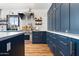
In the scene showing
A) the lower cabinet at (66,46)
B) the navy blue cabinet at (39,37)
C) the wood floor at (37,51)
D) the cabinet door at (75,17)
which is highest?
the cabinet door at (75,17)

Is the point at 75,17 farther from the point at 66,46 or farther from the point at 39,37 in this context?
the point at 39,37

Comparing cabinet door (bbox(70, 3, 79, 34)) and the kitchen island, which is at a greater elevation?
cabinet door (bbox(70, 3, 79, 34))

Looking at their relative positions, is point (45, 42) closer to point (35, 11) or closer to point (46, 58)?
point (35, 11)

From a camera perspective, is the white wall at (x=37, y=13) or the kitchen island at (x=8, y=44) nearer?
the kitchen island at (x=8, y=44)

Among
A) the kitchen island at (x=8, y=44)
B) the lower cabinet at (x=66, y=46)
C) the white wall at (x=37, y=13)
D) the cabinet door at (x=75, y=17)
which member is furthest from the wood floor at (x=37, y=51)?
the white wall at (x=37, y=13)

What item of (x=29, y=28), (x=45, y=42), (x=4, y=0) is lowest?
(x=45, y=42)

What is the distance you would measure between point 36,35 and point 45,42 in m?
0.68

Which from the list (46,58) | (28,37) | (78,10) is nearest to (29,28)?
(28,37)

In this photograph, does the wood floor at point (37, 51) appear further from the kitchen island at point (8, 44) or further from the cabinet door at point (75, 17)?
the kitchen island at point (8, 44)

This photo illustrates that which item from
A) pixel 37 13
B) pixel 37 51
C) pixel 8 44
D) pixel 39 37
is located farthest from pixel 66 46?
pixel 37 13

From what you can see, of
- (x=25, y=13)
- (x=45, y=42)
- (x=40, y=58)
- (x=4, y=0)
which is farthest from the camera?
(x=25, y=13)

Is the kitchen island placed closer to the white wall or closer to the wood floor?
the wood floor

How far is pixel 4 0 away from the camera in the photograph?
108cm

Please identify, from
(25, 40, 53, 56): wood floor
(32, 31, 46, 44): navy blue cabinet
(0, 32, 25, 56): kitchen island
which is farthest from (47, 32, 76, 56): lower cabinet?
(32, 31, 46, 44): navy blue cabinet
